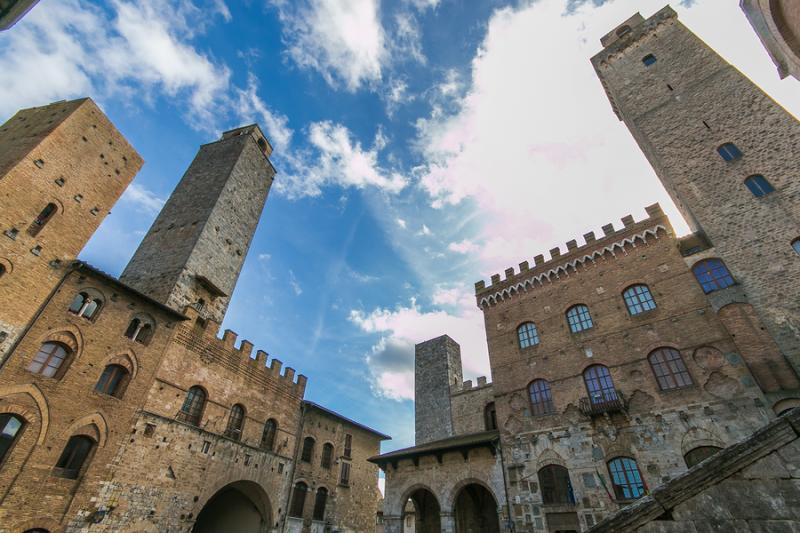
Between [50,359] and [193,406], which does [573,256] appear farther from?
[50,359]

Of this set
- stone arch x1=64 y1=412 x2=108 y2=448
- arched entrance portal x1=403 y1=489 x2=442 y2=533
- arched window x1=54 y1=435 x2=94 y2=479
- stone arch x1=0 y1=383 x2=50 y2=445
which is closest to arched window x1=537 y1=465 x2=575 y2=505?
arched entrance portal x1=403 y1=489 x2=442 y2=533

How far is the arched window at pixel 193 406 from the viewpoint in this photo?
15.5 metres

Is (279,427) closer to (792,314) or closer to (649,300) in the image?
(649,300)

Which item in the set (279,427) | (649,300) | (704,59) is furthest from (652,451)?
(704,59)

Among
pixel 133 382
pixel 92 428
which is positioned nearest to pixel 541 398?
pixel 133 382

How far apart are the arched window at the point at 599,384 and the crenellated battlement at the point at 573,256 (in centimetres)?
479

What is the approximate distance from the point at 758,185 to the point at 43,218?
89.1 feet

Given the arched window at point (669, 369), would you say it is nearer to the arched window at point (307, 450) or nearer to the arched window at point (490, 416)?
the arched window at point (490, 416)

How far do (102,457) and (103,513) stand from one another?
174 centimetres

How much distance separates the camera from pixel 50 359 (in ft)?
39.1

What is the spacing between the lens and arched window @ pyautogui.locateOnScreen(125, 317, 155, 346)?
47.1 feet

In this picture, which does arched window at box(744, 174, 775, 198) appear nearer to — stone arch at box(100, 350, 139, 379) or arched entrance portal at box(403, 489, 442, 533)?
arched entrance portal at box(403, 489, 442, 533)

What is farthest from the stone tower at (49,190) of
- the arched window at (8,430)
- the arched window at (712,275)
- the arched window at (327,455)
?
the arched window at (712,275)

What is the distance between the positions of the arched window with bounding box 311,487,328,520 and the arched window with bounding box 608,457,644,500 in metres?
15.2
